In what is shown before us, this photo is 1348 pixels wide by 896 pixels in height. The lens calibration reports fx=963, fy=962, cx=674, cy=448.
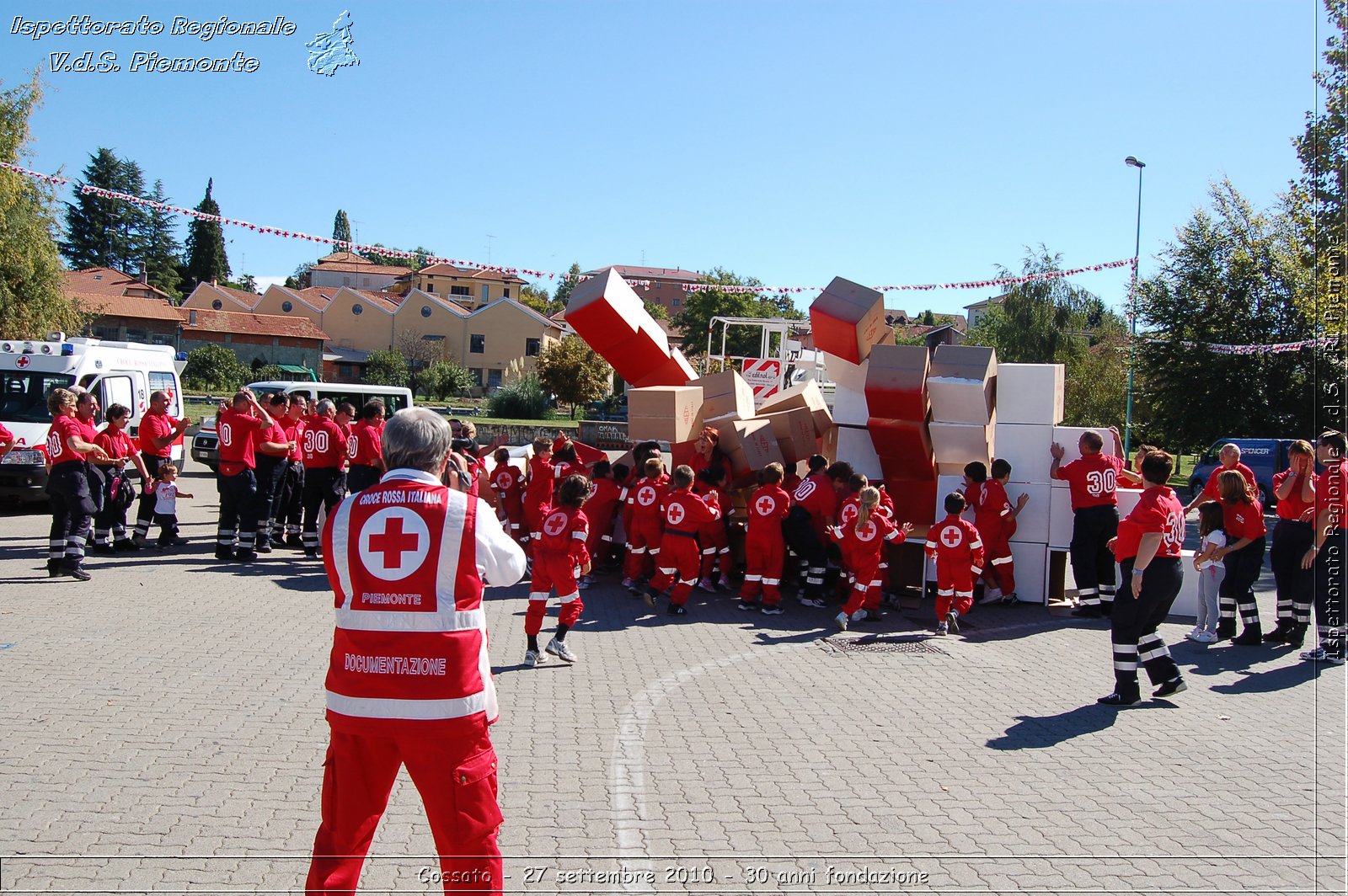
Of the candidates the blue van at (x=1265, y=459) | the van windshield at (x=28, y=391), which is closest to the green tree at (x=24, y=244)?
the van windshield at (x=28, y=391)

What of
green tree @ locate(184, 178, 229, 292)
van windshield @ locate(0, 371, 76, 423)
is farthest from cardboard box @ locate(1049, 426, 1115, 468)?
green tree @ locate(184, 178, 229, 292)

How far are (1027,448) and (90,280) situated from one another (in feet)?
243

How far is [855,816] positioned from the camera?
194 inches

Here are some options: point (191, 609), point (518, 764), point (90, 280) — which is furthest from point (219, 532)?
point (90, 280)

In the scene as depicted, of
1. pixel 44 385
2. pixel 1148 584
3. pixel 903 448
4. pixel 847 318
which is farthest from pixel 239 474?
pixel 1148 584

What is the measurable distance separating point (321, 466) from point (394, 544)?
386 inches

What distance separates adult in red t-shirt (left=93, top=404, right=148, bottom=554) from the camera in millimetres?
11180

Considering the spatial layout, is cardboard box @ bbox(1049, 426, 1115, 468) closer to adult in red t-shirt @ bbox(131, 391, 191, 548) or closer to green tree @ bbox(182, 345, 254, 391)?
adult in red t-shirt @ bbox(131, 391, 191, 548)

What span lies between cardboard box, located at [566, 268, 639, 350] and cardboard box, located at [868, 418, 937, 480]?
11.7ft

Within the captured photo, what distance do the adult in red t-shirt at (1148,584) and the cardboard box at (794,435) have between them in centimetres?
492

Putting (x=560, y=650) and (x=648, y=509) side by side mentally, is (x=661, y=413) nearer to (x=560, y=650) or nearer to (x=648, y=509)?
(x=648, y=509)

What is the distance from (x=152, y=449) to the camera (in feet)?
40.9

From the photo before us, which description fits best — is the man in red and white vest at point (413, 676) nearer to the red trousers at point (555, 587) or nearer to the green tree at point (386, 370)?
the red trousers at point (555, 587)

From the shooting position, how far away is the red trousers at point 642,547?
34.6 feet
